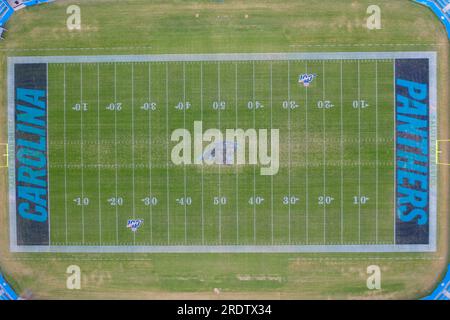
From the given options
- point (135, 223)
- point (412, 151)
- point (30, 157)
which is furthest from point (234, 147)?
point (30, 157)

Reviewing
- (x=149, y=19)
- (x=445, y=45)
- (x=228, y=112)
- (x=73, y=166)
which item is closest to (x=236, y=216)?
(x=228, y=112)

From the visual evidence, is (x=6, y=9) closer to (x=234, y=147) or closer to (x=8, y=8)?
(x=8, y=8)

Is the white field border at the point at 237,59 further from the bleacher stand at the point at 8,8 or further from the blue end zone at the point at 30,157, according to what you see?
the bleacher stand at the point at 8,8

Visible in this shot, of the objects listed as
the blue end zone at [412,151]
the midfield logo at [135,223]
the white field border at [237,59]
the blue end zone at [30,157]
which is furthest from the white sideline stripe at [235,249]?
the blue end zone at [30,157]

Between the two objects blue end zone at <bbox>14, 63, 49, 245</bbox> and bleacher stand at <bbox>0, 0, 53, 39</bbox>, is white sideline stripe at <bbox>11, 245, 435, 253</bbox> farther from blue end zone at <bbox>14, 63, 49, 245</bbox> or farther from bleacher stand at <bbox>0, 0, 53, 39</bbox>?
bleacher stand at <bbox>0, 0, 53, 39</bbox>

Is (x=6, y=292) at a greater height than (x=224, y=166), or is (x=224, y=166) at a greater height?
(x=224, y=166)

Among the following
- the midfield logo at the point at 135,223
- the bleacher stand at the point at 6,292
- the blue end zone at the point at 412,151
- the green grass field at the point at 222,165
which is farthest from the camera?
the bleacher stand at the point at 6,292
